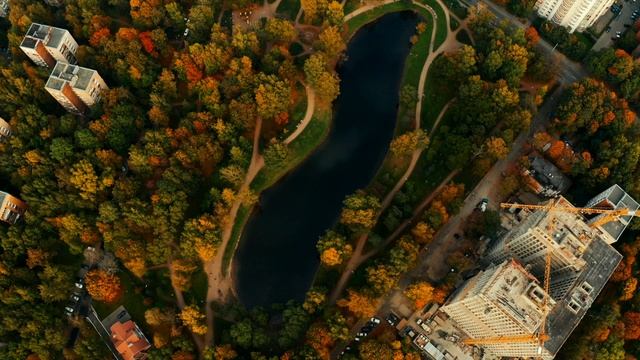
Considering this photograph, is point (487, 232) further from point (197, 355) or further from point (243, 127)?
point (197, 355)

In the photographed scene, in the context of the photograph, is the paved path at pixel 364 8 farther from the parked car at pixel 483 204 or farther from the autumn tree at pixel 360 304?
the autumn tree at pixel 360 304

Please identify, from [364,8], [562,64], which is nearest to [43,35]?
[364,8]

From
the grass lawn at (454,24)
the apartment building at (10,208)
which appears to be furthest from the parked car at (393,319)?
the apartment building at (10,208)

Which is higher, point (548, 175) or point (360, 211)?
point (548, 175)

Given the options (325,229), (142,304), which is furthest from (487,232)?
(142,304)

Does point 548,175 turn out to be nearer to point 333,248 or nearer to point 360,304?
point 333,248

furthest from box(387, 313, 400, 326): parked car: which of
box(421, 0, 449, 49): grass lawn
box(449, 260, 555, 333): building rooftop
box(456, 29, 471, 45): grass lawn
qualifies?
box(456, 29, 471, 45): grass lawn
